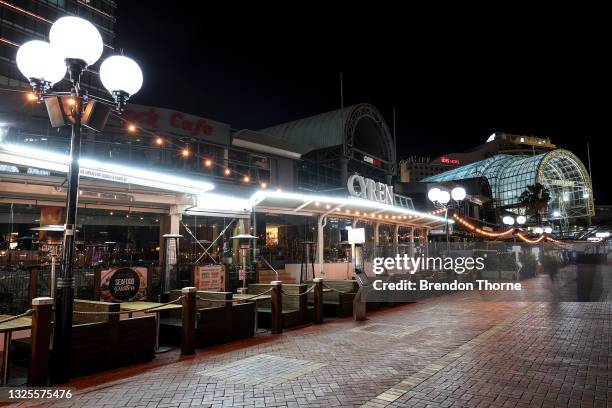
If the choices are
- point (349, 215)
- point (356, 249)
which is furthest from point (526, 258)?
point (356, 249)

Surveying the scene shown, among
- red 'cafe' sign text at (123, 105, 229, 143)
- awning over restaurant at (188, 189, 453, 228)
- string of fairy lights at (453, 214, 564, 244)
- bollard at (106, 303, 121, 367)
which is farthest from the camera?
string of fairy lights at (453, 214, 564, 244)

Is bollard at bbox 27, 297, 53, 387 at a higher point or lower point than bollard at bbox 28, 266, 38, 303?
lower

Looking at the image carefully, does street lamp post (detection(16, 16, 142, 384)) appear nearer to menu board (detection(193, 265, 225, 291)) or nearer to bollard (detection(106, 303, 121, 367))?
bollard (detection(106, 303, 121, 367))

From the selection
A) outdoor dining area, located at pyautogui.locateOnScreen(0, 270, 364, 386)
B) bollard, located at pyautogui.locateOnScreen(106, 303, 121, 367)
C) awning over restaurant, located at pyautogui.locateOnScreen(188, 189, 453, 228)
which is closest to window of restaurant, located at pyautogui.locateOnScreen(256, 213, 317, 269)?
awning over restaurant, located at pyautogui.locateOnScreen(188, 189, 453, 228)

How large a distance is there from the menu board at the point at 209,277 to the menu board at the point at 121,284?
178 centimetres

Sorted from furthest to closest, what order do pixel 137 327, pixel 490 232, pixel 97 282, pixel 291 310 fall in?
pixel 490 232 → pixel 291 310 → pixel 97 282 → pixel 137 327

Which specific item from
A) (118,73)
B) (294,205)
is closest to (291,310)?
(294,205)

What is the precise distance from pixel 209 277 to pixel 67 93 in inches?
266

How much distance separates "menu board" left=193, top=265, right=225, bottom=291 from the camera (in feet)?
36.9

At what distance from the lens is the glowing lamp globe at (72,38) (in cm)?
570

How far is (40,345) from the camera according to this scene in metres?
5.54

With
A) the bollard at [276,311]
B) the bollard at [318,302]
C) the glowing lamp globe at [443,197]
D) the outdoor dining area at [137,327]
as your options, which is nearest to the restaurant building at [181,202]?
the outdoor dining area at [137,327]

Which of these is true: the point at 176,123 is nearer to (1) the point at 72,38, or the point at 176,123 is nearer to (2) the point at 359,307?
(2) the point at 359,307

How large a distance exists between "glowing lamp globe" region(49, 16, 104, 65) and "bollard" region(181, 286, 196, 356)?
419cm
